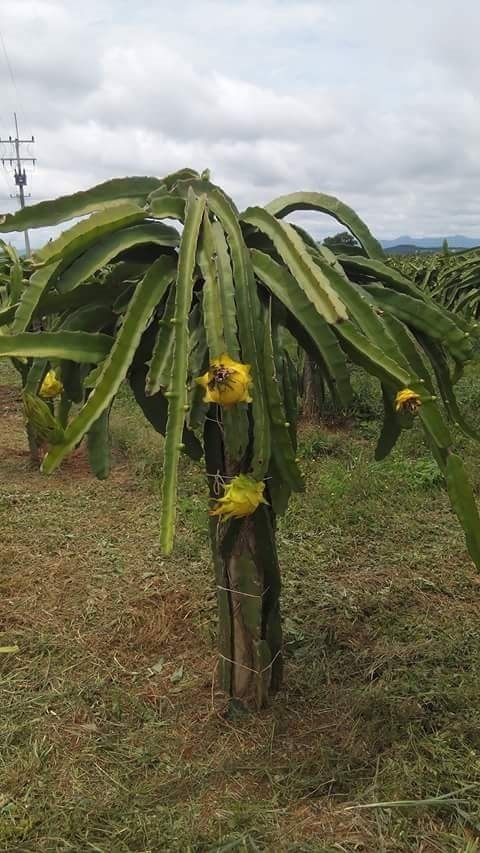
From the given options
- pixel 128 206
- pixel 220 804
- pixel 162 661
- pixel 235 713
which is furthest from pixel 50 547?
pixel 128 206

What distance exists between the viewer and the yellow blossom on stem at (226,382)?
1.75 metres

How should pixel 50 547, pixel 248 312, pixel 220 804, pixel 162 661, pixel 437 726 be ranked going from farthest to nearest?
1. pixel 50 547
2. pixel 162 661
3. pixel 437 726
4. pixel 220 804
5. pixel 248 312

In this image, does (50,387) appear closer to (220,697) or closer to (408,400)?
(408,400)

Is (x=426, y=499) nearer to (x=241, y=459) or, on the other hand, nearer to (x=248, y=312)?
(x=241, y=459)

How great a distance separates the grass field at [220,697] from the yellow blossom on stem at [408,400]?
121 centimetres

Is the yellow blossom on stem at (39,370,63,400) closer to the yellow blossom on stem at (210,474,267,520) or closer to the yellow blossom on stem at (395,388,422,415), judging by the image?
the yellow blossom on stem at (210,474,267,520)

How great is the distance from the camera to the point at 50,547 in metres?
4.12

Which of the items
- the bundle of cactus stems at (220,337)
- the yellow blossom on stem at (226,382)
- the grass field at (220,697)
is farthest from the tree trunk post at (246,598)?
the yellow blossom on stem at (226,382)

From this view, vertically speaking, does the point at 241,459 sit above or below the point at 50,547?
above

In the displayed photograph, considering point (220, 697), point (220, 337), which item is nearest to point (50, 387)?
point (220, 337)

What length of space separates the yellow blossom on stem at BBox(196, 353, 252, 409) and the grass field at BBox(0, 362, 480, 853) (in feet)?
4.22

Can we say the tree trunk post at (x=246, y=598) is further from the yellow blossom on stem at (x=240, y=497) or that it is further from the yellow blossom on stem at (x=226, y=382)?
the yellow blossom on stem at (x=226, y=382)

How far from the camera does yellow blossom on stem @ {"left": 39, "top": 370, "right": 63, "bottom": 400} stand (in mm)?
2162

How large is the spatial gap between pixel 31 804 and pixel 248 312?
1.71 metres
